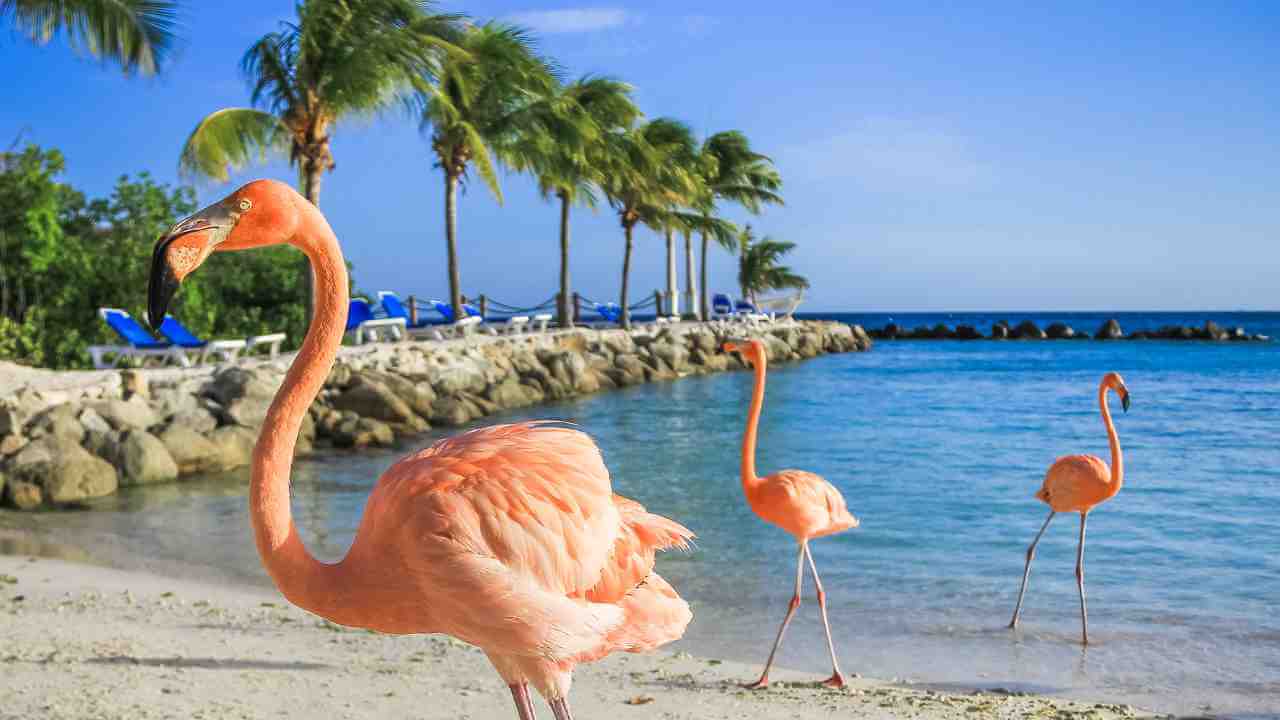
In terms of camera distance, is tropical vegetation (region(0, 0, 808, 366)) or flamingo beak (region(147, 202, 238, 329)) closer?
flamingo beak (region(147, 202, 238, 329))

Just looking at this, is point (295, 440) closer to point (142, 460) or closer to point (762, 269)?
point (142, 460)

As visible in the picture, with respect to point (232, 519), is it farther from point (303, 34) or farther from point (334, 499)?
point (303, 34)

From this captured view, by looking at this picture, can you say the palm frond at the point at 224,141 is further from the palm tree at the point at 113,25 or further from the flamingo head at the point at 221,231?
the flamingo head at the point at 221,231

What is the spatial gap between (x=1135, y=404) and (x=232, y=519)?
22.1m

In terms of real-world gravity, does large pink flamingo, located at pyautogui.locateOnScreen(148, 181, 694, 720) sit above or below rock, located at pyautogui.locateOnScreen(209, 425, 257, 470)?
above

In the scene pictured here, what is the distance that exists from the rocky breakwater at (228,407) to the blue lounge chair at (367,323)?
0.69 metres

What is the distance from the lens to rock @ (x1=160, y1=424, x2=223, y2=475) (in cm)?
1208

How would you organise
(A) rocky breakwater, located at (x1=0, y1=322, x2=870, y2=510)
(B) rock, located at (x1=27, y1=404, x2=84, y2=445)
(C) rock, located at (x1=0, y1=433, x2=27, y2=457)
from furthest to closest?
1. (B) rock, located at (x1=27, y1=404, x2=84, y2=445)
2. (C) rock, located at (x1=0, y1=433, x2=27, y2=457)
3. (A) rocky breakwater, located at (x1=0, y1=322, x2=870, y2=510)

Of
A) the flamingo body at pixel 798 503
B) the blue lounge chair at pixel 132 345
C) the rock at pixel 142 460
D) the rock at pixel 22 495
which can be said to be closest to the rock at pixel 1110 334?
the blue lounge chair at pixel 132 345

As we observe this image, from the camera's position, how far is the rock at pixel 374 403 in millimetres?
16312

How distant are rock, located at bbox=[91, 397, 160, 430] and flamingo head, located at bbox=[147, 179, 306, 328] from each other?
419 inches

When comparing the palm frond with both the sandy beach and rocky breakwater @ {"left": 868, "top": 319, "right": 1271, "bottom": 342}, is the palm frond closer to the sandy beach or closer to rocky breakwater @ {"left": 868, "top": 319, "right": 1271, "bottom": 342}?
the sandy beach

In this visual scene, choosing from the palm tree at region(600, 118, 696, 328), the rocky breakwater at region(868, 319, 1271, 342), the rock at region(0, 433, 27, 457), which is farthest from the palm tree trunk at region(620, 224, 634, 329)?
the rocky breakwater at region(868, 319, 1271, 342)

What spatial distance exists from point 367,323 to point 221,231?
19.0m
